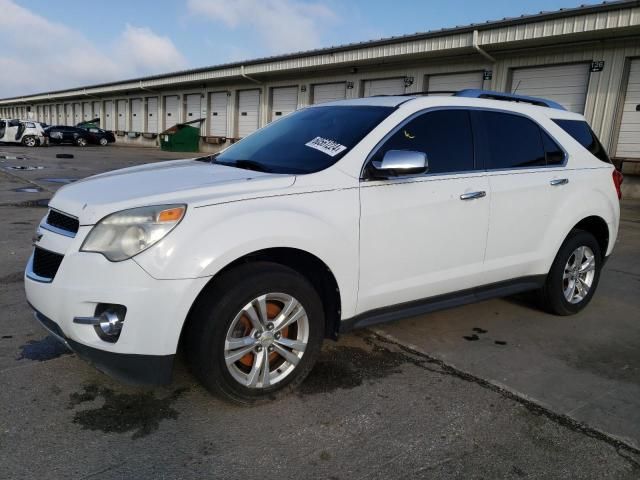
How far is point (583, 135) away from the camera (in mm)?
4516

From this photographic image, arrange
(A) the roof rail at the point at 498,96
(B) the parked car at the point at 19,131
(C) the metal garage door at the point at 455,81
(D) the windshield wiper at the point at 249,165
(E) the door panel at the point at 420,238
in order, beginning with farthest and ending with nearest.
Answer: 1. (B) the parked car at the point at 19,131
2. (C) the metal garage door at the point at 455,81
3. (A) the roof rail at the point at 498,96
4. (D) the windshield wiper at the point at 249,165
5. (E) the door panel at the point at 420,238

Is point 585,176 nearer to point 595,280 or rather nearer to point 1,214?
point 595,280

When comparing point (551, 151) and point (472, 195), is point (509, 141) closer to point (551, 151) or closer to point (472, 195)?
point (551, 151)

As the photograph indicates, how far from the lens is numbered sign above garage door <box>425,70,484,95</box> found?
1653cm

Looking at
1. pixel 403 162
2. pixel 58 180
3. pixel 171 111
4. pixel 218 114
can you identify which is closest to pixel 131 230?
pixel 403 162

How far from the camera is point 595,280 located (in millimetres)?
4695

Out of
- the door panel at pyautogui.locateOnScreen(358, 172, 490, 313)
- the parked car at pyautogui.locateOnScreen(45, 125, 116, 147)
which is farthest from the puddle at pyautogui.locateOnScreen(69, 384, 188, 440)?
the parked car at pyautogui.locateOnScreen(45, 125, 116, 147)

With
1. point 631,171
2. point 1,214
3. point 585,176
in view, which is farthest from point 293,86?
point 585,176

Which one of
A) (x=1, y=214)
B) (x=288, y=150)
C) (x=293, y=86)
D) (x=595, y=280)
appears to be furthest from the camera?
(x=293, y=86)

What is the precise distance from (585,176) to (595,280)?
3.28 ft

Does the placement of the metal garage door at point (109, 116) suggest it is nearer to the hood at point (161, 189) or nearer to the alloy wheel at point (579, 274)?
the hood at point (161, 189)

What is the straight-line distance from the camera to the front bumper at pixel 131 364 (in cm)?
248

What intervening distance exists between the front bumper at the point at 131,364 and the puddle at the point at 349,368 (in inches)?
34.0

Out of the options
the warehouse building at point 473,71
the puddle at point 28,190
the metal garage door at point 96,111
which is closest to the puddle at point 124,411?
the warehouse building at point 473,71
